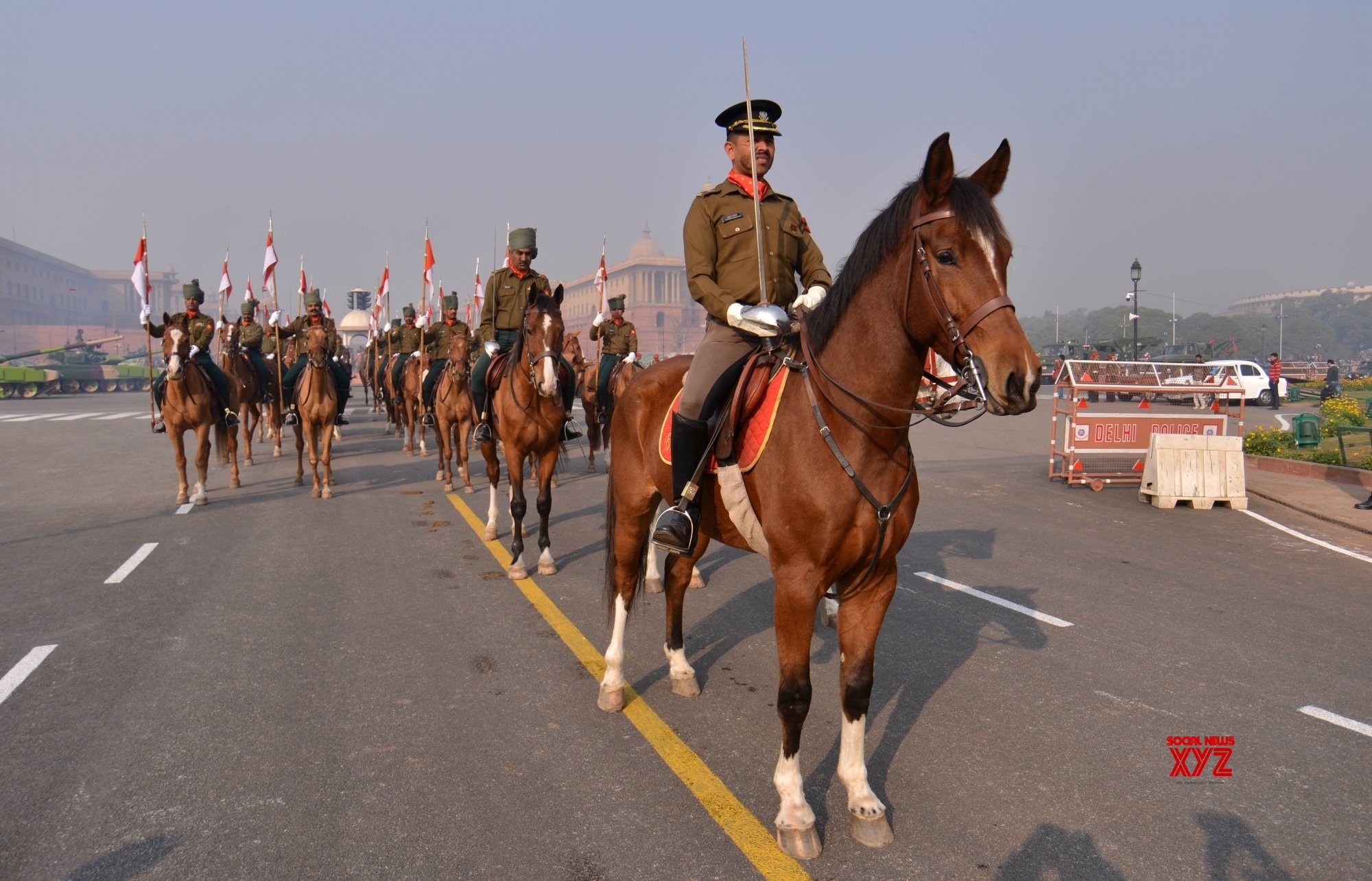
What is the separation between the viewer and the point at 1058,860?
358 centimetres

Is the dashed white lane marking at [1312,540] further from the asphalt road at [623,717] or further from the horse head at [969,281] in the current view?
the horse head at [969,281]

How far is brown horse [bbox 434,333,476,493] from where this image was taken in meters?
14.1

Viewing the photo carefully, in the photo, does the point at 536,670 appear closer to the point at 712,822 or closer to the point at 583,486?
the point at 712,822

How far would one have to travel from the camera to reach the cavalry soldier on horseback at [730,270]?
4398mm

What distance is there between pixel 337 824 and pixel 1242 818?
12.6 ft

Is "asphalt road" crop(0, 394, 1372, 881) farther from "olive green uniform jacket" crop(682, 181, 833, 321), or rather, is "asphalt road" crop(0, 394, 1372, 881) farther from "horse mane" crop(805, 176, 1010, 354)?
"olive green uniform jacket" crop(682, 181, 833, 321)

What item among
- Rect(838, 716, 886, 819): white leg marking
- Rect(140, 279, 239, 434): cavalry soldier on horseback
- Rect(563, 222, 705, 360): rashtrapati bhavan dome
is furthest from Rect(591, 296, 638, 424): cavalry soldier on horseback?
Rect(563, 222, 705, 360): rashtrapati bhavan dome

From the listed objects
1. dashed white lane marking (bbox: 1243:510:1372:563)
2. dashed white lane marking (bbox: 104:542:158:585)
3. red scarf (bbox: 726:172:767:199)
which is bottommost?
dashed white lane marking (bbox: 1243:510:1372:563)

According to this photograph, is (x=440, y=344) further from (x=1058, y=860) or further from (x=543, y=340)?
(x=1058, y=860)

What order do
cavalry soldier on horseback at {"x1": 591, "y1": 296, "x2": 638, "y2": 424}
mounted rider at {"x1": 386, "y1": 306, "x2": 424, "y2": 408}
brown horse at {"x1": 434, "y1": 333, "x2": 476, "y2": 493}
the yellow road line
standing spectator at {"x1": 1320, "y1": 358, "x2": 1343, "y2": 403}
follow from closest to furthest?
the yellow road line < brown horse at {"x1": 434, "y1": 333, "x2": 476, "y2": 493} < cavalry soldier on horseback at {"x1": 591, "y1": 296, "x2": 638, "y2": 424} < mounted rider at {"x1": 386, "y1": 306, "x2": 424, "y2": 408} < standing spectator at {"x1": 1320, "y1": 358, "x2": 1343, "y2": 403}

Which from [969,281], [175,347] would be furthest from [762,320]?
[175,347]

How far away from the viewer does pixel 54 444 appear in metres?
20.7

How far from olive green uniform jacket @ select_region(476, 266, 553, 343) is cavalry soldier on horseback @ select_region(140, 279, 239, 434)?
5274 millimetres

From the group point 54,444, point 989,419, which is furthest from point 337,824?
point 989,419
